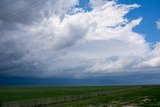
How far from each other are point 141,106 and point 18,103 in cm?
2991

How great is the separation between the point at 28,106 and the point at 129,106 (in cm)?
2731

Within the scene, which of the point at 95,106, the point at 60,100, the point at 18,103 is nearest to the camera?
the point at 95,106

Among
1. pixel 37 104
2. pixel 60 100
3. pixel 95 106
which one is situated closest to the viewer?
pixel 95 106

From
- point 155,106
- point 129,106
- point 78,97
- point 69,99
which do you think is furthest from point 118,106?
point 78,97

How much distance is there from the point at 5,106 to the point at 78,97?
125 feet

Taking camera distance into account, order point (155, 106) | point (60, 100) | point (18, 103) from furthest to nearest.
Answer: point (60, 100) → point (18, 103) → point (155, 106)

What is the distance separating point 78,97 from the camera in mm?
95188

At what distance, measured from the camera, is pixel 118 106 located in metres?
56.6

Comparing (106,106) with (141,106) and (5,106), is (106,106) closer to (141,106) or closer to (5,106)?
(141,106)

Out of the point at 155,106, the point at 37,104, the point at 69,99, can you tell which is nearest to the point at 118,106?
the point at 155,106

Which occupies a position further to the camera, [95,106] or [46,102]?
[46,102]

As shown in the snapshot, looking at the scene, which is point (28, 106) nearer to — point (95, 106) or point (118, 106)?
point (95, 106)

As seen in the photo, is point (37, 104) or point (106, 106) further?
point (37, 104)

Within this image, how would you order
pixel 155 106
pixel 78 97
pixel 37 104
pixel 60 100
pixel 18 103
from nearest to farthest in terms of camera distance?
1. pixel 155 106
2. pixel 18 103
3. pixel 37 104
4. pixel 60 100
5. pixel 78 97
